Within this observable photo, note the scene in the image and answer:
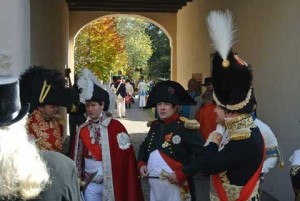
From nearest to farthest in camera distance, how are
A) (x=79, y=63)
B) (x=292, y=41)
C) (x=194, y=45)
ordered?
(x=292, y=41) → (x=194, y=45) → (x=79, y=63)

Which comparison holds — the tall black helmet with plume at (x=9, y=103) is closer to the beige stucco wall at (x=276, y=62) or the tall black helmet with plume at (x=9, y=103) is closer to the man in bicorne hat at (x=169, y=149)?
the man in bicorne hat at (x=169, y=149)

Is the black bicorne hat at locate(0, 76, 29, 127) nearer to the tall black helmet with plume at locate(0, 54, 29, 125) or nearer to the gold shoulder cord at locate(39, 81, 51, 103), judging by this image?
the tall black helmet with plume at locate(0, 54, 29, 125)

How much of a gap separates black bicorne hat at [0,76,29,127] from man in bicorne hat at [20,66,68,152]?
2274mm

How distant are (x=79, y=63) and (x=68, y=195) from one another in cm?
2114

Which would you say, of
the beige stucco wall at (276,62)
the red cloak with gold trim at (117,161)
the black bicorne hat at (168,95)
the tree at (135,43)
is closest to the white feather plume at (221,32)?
the black bicorne hat at (168,95)

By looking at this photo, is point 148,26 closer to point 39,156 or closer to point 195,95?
point 195,95

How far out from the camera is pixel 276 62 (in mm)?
7270

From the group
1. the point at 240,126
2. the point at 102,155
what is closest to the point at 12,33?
the point at 102,155

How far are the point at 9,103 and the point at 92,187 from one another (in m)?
2.66

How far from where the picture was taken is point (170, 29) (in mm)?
18750

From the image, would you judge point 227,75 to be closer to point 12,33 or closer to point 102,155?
point 102,155

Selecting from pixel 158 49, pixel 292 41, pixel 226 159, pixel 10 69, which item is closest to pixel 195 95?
pixel 292 41

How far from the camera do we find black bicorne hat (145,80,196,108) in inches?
177

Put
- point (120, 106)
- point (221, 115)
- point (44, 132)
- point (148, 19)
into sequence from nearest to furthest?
point (221, 115) → point (44, 132) → point (148, 19) → point (120, 106)
